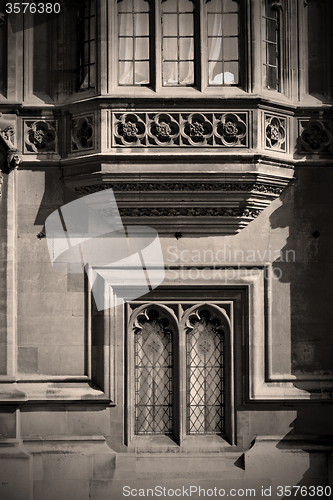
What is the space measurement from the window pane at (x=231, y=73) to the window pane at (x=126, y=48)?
1.61 m

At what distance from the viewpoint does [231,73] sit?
39.5 ft

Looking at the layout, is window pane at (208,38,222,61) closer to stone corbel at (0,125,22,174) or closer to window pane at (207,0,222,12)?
window pane at (207,0,222,12)

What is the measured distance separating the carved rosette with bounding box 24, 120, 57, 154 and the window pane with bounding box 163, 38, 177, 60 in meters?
2.22

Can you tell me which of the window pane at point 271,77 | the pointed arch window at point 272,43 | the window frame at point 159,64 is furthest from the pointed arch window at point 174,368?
the pointed arch window at point 272,43

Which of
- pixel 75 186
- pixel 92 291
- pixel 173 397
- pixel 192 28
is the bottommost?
pixel 173 397

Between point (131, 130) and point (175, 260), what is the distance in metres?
2.28

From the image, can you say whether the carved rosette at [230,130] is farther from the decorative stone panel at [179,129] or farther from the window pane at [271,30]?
the window pane at [271,30]

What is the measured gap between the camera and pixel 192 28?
474 inches

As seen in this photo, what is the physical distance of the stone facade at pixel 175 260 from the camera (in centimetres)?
1177

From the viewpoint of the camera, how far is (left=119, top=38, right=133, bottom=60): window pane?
12055 mm

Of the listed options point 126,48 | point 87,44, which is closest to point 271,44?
point 126,48

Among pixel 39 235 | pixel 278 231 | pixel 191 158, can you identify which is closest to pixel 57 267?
pixel 39 235

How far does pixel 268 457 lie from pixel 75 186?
5.55 meters

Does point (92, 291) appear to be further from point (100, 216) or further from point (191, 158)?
point (191, 158)
